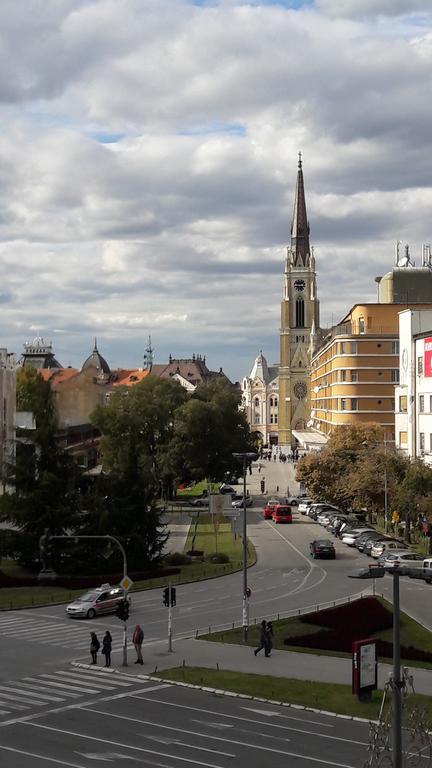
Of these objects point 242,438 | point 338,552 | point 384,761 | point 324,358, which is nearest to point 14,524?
point 338,552

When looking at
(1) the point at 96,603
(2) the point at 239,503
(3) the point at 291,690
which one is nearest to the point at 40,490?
(1) the point at 96,603

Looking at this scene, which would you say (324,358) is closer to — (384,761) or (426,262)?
(426,262)

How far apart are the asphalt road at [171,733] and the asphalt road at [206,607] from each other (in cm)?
538

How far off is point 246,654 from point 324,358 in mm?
111801

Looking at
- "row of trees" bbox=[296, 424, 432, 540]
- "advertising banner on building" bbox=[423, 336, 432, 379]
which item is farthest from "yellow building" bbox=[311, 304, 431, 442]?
"advertising banner on building" bbox=[423, 336, 432, 379]

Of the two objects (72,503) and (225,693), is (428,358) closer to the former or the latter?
(72,503)

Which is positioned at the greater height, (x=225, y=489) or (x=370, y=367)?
(x=370, y=367)

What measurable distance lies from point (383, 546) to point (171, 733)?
39.5 meters

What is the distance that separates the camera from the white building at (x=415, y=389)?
81.6 metres

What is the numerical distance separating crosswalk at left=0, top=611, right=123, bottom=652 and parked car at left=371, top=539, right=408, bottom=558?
993 inches

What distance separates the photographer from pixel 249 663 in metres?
34.8

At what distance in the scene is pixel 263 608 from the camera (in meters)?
46.4

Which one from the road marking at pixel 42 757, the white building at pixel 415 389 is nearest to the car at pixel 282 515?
the white building at pixel 415 389

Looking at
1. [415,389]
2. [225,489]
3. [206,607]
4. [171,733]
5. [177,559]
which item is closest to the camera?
[171,733]
